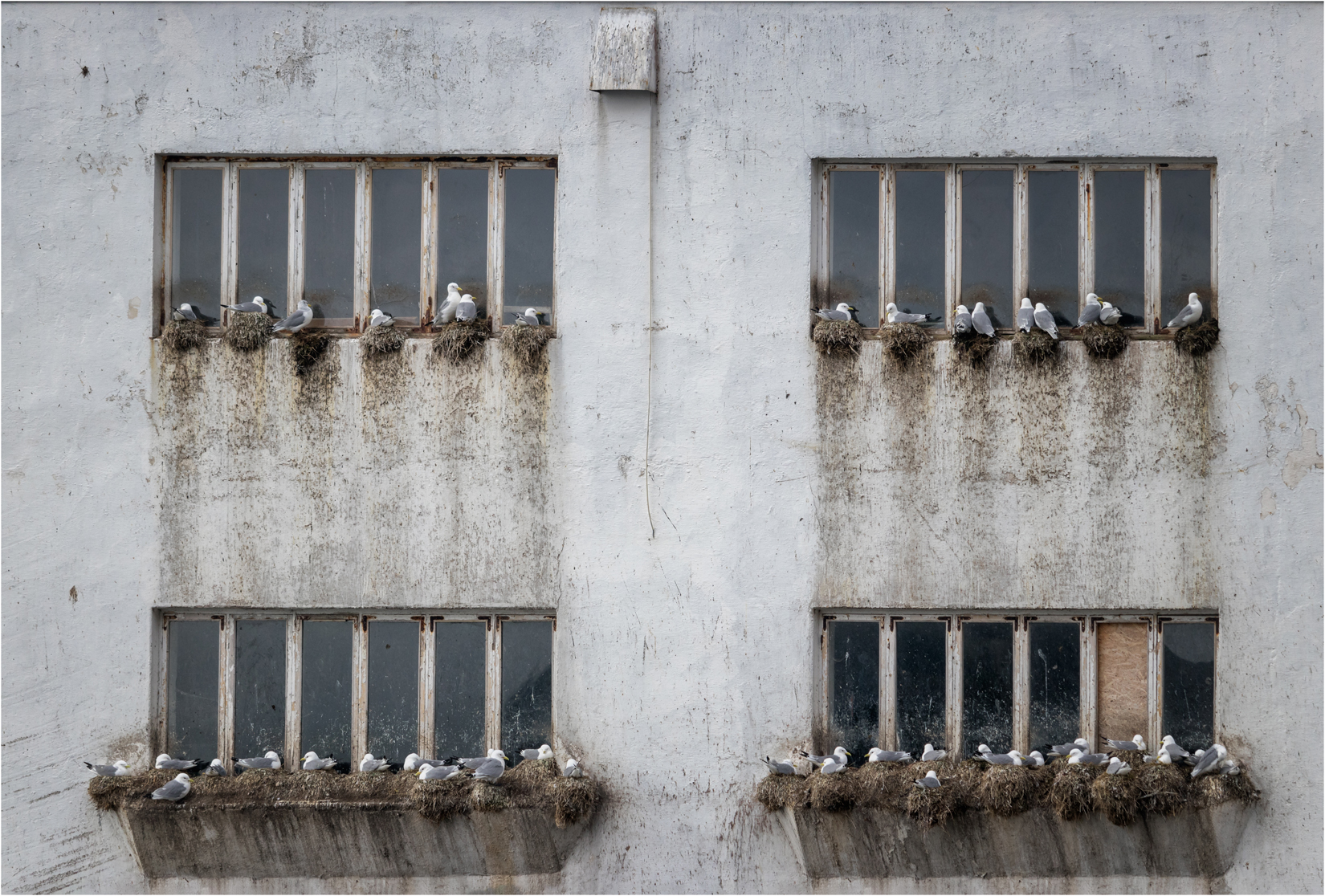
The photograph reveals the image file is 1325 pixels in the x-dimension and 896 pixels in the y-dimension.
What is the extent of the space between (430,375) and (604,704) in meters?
3.01

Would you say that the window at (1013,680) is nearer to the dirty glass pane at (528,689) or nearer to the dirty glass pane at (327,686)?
the dirty glass pane at (528,689)

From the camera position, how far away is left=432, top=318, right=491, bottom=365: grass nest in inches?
312

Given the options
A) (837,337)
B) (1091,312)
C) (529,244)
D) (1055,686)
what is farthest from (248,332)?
(1055,686)

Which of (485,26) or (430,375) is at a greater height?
(485,26)

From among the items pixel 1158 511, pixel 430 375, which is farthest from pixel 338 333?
pixel 1158 511

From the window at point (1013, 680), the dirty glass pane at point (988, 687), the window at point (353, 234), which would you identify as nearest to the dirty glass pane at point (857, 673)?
the window at point (1013, 680)

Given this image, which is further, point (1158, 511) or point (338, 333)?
point (338, 333)

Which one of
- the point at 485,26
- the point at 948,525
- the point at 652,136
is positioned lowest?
the point at 948,525

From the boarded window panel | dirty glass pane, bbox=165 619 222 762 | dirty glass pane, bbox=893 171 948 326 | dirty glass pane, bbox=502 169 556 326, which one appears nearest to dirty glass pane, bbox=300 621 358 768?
dirty glass pane, bbox=165 619 222 762

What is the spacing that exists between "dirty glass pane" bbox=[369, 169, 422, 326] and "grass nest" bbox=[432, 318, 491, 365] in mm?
566

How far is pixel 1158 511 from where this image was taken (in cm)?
777

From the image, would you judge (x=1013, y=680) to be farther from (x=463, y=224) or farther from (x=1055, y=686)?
(x=463, y=224)

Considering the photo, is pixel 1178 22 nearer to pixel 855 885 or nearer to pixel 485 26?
pixel 485 26

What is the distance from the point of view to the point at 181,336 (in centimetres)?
801
